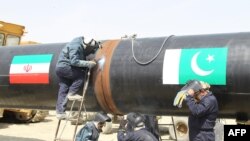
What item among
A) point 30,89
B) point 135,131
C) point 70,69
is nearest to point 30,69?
point 30,89

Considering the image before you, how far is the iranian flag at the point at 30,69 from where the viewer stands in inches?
292

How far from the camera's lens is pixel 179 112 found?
6.38 meters

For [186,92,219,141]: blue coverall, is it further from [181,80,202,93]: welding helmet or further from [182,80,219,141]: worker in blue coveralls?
[181,80,202,93]: welding helmet

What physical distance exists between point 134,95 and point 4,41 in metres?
9.69

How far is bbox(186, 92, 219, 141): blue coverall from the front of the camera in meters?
5.57

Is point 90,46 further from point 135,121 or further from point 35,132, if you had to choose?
point 35,132

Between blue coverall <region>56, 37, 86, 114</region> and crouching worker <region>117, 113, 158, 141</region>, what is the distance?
142 centimetres

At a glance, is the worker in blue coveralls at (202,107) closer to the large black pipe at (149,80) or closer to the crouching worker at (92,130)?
the large black pipe at (149,80)

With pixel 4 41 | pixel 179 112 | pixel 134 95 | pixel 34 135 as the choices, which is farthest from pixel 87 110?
pixel 4 41

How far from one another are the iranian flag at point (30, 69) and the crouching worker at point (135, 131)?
223 cm

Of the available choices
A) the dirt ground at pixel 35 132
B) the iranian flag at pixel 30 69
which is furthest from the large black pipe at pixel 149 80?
the dirt ground at pixel 35 132

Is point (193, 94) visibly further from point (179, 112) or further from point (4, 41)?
point (4, 41)

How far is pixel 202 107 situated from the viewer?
18.3 ft

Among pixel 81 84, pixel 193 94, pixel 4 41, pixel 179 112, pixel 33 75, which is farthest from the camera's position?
pixel 4 41
